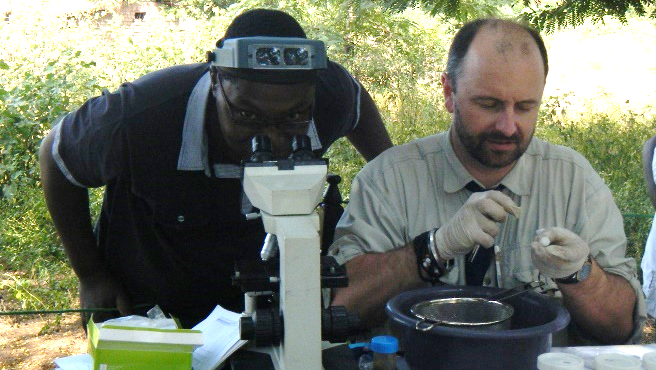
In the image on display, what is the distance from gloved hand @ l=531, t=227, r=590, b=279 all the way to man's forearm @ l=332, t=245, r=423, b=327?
14.4 inches

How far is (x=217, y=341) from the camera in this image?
5.63 feet

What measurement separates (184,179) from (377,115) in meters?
0.86

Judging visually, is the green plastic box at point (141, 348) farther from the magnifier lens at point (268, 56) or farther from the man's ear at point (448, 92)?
the man's ear at point (448, 92)

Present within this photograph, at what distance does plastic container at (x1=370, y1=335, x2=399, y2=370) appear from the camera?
1512mm

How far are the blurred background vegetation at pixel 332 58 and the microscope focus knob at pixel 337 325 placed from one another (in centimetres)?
178

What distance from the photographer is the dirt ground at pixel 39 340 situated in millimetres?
3662

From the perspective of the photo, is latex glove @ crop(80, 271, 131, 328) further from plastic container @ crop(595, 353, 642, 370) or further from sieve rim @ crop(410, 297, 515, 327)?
plastic container @ crop(595, 353, 642, 370)

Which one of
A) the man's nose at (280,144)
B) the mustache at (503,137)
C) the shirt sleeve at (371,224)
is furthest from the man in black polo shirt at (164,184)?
the mustache at (503,137)

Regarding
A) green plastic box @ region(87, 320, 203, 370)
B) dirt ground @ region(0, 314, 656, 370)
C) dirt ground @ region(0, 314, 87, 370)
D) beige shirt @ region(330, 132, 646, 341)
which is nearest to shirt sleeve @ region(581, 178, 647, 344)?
beige shirt @ region(330, 132, 646, 341)

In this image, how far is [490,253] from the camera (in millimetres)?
2102

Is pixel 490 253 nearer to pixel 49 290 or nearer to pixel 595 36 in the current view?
pixel 49 290


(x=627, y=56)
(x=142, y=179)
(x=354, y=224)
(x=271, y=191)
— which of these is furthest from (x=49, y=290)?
(x=627, y=56)

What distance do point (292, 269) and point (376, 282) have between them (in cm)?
79

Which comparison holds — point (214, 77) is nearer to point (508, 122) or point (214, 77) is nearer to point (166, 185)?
point (166, 185)
